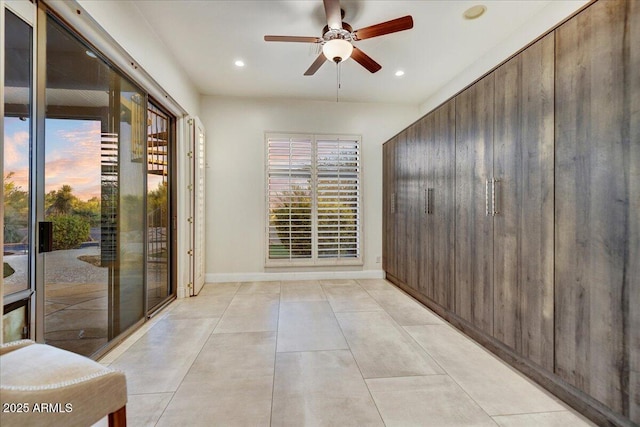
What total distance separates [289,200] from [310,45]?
7.53 feet

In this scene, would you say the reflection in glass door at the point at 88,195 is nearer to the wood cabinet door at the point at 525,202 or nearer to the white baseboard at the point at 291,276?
the white baseboard at the point at 291,276

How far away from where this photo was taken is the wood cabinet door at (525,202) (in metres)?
1.76

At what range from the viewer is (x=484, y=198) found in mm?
2326

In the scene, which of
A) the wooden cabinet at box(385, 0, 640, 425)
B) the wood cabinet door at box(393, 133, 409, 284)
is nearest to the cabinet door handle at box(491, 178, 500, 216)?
the wooden cabinet at box(385, 0, 640, 425)

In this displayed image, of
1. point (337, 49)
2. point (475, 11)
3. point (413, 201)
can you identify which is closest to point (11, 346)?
point (337, 49)

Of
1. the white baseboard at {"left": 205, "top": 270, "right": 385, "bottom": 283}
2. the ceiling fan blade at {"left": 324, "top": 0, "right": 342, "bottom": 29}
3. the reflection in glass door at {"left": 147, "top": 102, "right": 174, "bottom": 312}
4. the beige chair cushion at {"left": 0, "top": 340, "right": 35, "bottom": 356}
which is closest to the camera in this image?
the beige chair cushion at {"left": 0, "top": 340, "right": 35, "bottom": 356}

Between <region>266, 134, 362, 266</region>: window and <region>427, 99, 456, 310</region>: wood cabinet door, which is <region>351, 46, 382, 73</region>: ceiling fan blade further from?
<region>266, 134, 362, 266</region>: window

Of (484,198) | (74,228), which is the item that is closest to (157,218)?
(74,228)

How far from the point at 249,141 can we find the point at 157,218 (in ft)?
6.54

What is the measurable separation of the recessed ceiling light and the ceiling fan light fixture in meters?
1.21

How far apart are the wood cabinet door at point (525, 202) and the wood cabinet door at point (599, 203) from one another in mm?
76

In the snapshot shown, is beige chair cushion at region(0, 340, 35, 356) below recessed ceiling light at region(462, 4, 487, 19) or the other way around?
below

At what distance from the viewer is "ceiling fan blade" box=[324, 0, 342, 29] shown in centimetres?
215

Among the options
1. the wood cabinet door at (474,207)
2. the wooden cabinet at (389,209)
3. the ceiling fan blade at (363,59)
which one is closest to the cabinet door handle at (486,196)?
the wood cabinet door at (474,207)
